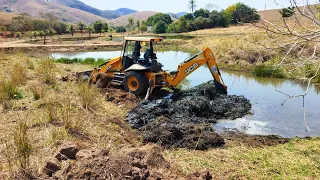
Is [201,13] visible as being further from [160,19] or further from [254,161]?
[254,161]

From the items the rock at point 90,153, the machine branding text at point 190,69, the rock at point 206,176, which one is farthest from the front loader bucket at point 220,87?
the rock at point 90,153

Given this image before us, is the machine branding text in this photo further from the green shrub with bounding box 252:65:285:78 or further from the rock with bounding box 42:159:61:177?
the rock with bounding box 42:159:61:177

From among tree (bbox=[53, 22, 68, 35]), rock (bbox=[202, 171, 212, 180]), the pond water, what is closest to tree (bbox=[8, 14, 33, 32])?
tree (bbox=[53, 22, 68, 35])

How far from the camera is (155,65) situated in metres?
10.5

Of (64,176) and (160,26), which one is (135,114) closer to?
(64,176)

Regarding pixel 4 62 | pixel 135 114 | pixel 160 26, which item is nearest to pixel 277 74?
pixel 135 114

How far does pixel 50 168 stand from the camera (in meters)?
4.02

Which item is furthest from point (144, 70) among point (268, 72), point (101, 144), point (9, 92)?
point (268, 72)

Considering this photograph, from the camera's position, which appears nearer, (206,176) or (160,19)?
(206,176)

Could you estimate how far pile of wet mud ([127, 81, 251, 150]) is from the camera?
21.5ft

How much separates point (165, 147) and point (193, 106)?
2735mm

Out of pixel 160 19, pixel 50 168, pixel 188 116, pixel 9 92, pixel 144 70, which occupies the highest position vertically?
pixel 160 19

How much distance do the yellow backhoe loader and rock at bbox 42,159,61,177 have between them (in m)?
5.82

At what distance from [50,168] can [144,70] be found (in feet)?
21.7
